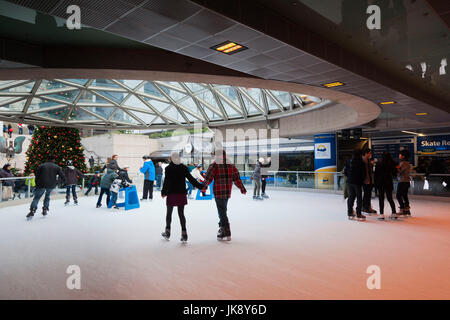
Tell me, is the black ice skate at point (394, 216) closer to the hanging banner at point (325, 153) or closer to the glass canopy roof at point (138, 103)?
the glass canopy roof at point (138, 103)

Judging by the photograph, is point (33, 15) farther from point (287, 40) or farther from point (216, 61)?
point (287, 40)

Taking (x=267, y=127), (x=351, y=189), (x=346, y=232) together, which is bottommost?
(x=346, y=232)

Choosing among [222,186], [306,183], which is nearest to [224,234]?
[222,186]

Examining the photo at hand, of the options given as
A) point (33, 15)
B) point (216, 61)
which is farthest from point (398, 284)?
point (33, 15)

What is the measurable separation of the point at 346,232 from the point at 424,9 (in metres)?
4.57

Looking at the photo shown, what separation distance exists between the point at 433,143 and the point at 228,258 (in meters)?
20.3

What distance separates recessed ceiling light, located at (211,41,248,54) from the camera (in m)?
5.46

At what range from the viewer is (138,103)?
1652 centimetres

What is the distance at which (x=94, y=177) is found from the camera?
14.1 m

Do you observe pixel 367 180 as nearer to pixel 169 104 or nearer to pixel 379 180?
pixel 379 180

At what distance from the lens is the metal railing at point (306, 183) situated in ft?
33.9

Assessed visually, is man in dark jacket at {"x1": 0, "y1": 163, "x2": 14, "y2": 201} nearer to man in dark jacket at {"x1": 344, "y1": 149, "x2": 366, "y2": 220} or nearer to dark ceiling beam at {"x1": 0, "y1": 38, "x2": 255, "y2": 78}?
dark ceiling beam at {"x1": 0, "y1": 38, "x2": 255, "y2": 78}

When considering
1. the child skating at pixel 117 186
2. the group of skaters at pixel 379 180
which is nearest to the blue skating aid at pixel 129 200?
the child skating at pixel 117 186

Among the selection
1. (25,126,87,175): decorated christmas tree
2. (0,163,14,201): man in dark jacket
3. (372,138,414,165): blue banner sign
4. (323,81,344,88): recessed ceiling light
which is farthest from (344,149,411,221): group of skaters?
(372,138,414,165): blue banner sign
